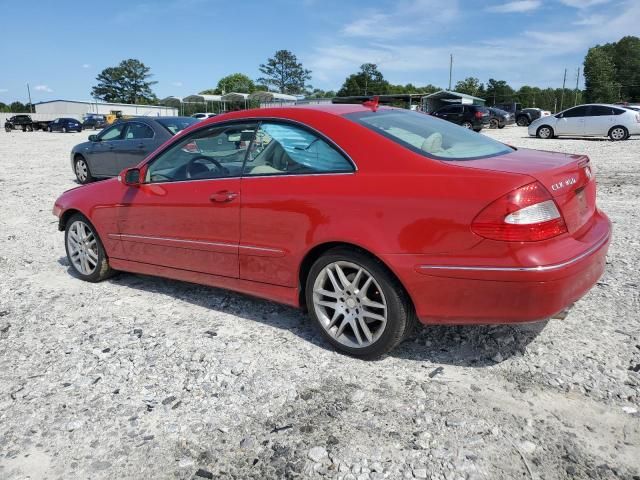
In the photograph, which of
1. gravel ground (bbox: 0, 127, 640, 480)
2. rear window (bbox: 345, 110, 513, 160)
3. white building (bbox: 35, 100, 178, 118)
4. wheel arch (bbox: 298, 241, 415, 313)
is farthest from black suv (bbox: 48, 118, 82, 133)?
wheel arch (bbox: 298, 241, 415, 313)

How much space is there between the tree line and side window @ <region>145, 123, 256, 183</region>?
7587cm

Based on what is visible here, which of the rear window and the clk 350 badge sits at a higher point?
the rear window

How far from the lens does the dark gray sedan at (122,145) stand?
10.4 metres

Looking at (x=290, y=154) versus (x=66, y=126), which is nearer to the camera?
(x=290, y=154)

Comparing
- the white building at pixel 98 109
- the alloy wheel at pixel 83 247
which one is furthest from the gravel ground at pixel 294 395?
the white building at pixel 98 109

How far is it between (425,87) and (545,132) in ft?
311

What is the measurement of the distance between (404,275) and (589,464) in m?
1.22

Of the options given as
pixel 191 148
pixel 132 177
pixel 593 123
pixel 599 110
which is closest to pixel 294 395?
pixel 191 148

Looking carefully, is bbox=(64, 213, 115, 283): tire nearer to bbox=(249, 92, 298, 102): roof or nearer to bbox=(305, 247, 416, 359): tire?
bbox=(305, 247, 416, 359): tire

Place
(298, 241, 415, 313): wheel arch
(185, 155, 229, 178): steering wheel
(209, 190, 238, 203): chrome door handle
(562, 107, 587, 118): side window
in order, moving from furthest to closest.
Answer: (562, 107, 587, 118): side window
(185, 155, 229, 178): steering wheel
(209, 190, 238, 203): chrome door handle
(298, 241, 415, 313): wheel arch

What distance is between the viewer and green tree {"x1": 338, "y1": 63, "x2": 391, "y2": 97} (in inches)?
4124

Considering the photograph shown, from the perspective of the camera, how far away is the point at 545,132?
22453 mm

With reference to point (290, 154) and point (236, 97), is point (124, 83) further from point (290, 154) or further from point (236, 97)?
point (290, 154)

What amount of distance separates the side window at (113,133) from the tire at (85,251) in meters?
6.61
